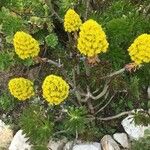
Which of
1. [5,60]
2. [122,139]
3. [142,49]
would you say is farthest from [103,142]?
[5,60]

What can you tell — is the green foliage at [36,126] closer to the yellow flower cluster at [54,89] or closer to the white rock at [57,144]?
the white rock at [57,144]

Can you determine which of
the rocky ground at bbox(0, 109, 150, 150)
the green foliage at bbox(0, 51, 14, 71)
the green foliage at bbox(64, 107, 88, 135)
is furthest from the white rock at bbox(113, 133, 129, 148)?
the green foliage at bbox(0, 51, 14, 71)

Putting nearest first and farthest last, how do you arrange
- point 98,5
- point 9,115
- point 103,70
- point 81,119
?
point 81,119 → point 103,70 → point 9,115 → point 98,5

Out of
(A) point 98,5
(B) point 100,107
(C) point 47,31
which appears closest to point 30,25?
(C) point 47,31

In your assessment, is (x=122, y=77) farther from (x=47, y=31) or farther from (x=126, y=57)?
(x=47, y=31)

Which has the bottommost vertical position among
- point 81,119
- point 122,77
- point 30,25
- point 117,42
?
point 81,119
